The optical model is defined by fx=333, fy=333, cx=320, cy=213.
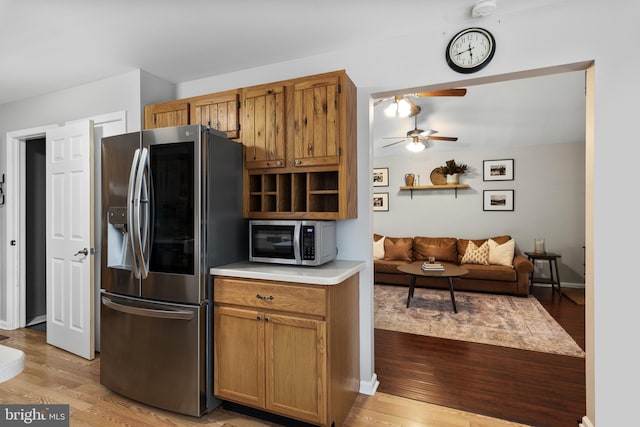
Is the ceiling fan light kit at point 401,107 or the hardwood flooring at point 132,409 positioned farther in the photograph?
the ceiling fan light kit at point 401,107

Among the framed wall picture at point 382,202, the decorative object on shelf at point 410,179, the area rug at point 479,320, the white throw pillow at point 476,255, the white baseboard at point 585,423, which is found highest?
the decorative object on shelf at point 410,179

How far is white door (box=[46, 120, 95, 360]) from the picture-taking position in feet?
9.45

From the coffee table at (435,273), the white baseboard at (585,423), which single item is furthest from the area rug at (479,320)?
the white baseboard at (585,423)

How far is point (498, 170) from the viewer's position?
19.0 feet

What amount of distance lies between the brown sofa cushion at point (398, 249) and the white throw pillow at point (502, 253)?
131cm

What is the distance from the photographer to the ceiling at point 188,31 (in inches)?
77.5

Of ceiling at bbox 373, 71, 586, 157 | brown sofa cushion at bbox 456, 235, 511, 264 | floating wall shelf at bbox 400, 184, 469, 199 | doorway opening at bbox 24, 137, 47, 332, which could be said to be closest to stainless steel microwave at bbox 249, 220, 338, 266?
ceiling at bbox 373, 71, 586, 157

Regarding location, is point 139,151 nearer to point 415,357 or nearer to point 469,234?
point 415,357

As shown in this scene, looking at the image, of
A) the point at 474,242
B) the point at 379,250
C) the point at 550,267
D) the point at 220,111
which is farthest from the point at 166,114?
the point at 550,267

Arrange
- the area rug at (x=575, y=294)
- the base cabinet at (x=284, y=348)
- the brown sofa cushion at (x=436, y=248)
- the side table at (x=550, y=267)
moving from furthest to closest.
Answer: the brown sofa cushion at (x=436, y=248) < the side table at (x=550, y=267) < the area rug at (x=575, y=294) < the base cabinet at (x=284, y=348)

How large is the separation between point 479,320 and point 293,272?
9.75 ft

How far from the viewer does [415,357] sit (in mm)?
2979

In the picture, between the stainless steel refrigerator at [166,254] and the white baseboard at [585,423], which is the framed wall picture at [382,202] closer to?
the stainless steel refrigerator at [166,254]

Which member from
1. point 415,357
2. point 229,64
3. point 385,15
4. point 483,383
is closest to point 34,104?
point 229,64
